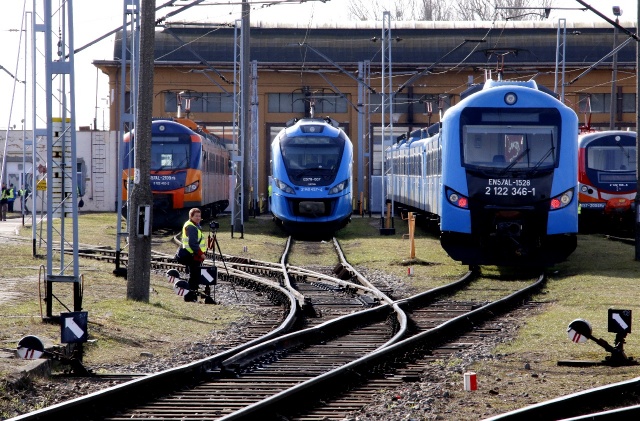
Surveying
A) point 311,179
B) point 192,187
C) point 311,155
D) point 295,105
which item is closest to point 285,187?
point 311,179

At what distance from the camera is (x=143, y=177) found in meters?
16.0

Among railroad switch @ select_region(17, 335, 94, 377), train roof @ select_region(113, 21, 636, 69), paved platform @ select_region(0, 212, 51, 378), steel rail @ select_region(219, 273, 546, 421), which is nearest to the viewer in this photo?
steel rail @ select_region(219, 273, 546, 421)

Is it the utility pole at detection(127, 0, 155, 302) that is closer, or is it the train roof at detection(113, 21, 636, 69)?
the utility pole at detection(127, 0, 155, 302)

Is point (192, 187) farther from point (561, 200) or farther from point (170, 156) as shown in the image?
point (561, 200)

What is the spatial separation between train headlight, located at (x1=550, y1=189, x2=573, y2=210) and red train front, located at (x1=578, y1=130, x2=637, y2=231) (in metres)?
13.5

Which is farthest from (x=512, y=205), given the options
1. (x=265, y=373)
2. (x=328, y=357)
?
(x=265, y=373)

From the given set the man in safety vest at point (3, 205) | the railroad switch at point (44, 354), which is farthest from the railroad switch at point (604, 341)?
the man in safety vest at point (3, 205)

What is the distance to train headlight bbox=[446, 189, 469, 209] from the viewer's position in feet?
65.5

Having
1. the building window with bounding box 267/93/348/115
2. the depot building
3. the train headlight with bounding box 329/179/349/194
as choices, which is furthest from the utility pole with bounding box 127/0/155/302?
the building window with bounding box 267/93/348/115

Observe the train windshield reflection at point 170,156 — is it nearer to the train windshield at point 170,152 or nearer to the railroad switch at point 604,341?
the train windshield at point 170,152

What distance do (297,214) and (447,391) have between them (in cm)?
2096

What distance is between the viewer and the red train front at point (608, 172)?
3291 centimetres

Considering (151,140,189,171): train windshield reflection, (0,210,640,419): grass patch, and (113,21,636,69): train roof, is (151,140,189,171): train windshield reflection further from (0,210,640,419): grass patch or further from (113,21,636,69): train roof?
(113,21,636,69): train roof

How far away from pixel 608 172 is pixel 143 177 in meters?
20.4
